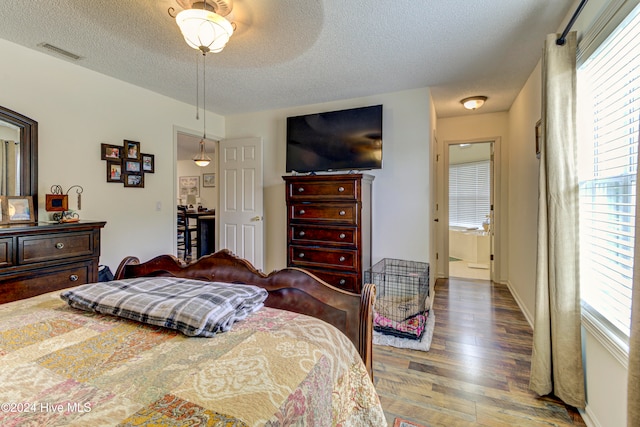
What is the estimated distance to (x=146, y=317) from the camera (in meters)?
1.06

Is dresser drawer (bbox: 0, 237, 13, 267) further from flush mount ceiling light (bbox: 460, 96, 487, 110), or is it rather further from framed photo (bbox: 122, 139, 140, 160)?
flush mount ceiling light (bbox: 460, 96, 487, 110)

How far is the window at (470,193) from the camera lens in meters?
6.36

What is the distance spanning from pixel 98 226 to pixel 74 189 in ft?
2.13

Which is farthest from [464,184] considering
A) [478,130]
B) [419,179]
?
[419,179]

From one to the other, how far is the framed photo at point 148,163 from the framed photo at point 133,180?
85 millimetres

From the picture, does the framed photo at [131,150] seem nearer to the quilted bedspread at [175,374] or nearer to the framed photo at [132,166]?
the framed photo at [132,166]

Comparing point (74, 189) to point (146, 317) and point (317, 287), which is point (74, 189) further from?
point (317, 287)

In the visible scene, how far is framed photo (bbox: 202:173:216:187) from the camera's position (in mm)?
8367

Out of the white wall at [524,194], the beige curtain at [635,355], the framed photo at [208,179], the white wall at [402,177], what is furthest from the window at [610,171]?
the framed photo at [208,179]

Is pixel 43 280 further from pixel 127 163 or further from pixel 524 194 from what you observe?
pixel 524 194

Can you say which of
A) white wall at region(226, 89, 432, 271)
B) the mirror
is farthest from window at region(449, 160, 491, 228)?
the mirror

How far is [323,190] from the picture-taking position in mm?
3168

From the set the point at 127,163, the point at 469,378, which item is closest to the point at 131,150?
the point at 127,163

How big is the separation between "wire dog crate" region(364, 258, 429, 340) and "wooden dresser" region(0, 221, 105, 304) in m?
2.42
